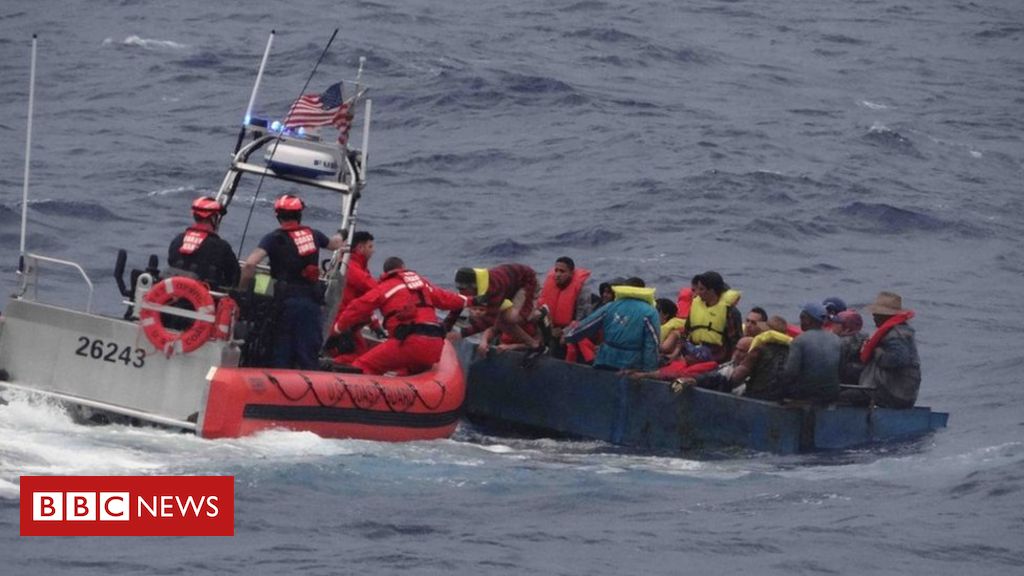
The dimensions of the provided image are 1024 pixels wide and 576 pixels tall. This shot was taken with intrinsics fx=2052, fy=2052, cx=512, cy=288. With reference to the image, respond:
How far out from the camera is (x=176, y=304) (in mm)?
14578

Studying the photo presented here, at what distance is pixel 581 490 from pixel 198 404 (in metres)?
2.77

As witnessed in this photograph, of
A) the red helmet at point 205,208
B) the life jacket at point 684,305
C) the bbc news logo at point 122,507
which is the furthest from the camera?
the life jacket at point 684,305

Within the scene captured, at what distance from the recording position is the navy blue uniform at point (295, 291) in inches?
606

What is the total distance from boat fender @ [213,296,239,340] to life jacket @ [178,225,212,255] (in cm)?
63

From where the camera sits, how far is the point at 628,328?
1659 centimetres

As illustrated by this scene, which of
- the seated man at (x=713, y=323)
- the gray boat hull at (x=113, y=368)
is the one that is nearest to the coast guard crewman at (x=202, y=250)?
the gray boat hull at (x=113, y=368)

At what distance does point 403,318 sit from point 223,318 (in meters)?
Result: 1.84

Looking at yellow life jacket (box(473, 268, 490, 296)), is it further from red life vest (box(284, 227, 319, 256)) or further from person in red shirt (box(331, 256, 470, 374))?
red life vest (box(284, 227, 319, 256))

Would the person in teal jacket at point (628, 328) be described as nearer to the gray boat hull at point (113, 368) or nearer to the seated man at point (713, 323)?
the seated man at point (713, 323)

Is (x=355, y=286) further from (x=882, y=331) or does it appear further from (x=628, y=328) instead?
(x=882, y=331)

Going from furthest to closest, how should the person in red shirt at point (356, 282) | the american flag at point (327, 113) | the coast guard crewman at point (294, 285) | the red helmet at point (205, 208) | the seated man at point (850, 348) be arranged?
1. the seated man at point (850, 348)
2. the person in red shirt at point (356, 282)
3. the american flag at point (327, 113)
4. the coast guard crewman at point (294, 285)
5. the red helmet at point (205, 208)

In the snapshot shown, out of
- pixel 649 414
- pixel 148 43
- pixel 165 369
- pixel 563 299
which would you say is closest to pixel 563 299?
pixel 563 299

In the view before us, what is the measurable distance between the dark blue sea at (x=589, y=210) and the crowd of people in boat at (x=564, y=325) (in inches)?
30.0

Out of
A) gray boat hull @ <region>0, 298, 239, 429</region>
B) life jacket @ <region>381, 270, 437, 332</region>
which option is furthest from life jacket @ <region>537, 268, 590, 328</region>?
gray boat hull @ <region>0, 298, 239, 429</region>
